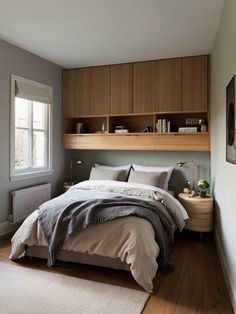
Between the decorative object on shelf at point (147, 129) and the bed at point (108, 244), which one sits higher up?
the decorative object on shelf at point (147, 129)

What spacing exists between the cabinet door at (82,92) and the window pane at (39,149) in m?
0.78

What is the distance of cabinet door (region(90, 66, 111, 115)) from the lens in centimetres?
463

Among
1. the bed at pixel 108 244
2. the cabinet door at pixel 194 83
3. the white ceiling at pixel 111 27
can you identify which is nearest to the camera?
the bed at pixel 108 244

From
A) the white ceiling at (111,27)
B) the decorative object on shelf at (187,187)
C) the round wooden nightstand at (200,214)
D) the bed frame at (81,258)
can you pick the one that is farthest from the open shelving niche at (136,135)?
the bed frame at (81,258)

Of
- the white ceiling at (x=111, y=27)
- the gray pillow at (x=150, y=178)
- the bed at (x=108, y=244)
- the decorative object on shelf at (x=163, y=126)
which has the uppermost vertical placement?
the white ceiling at (x=111, y=27)

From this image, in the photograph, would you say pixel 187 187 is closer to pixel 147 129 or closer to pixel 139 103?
pixel 147 129

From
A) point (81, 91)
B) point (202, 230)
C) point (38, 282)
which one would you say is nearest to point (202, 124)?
point (202, 230)

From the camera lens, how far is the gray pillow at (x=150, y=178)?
394 cm

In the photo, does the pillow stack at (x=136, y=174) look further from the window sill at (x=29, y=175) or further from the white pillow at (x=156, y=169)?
the window sill at (x=29, y=175)

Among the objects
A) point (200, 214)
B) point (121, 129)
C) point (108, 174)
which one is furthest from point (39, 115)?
point (200, 214)

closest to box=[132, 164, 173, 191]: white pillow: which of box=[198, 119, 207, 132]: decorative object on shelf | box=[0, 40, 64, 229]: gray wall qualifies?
box=[198, 119, 207, 132]: decorative object on shelf

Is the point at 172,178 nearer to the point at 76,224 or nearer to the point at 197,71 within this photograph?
the point at 197,71

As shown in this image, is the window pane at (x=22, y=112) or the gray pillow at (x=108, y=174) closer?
the window pane at (x=22, y=112)

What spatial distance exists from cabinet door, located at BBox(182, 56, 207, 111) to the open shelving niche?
5.4 inches
